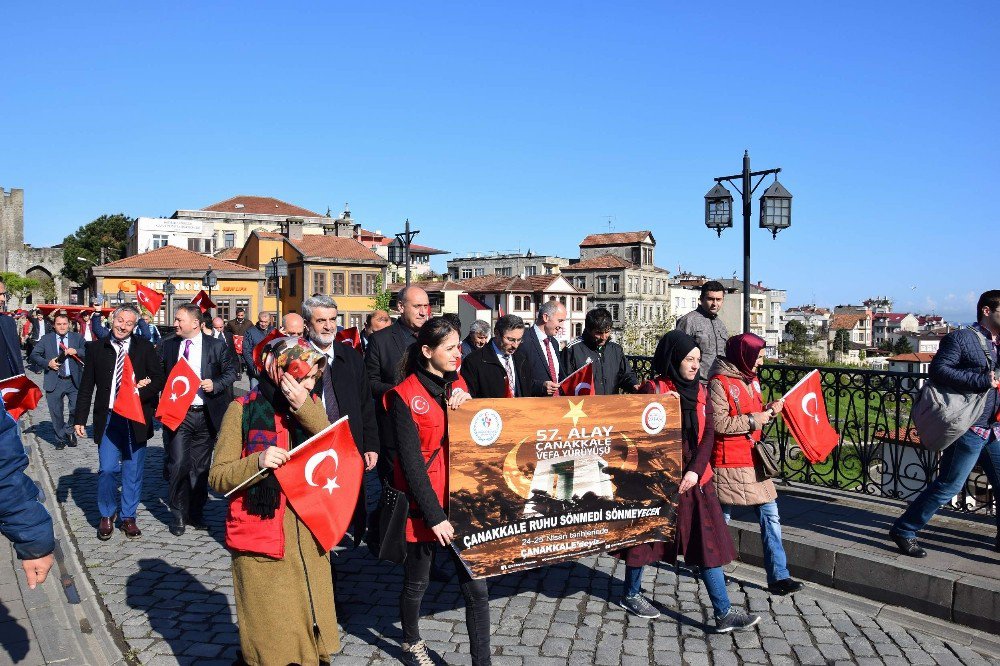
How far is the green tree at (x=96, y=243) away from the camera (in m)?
82.6

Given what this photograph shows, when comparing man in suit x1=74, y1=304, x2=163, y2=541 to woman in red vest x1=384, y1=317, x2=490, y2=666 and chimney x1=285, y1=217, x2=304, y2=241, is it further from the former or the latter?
chimney x1=285, y1=217, x2=304, y2=241

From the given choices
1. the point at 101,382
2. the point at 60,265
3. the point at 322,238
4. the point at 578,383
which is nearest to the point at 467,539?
the point at 578,383

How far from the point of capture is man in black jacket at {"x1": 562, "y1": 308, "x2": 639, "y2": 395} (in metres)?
6.84

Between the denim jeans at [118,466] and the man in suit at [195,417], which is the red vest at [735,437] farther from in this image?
the denim jeans at [118,466]

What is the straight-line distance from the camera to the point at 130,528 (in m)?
7.18

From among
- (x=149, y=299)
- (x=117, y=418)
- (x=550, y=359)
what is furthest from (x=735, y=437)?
(x=149, y=299)

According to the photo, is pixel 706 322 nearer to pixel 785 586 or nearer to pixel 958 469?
pixel 958 469

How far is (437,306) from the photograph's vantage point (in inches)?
2972

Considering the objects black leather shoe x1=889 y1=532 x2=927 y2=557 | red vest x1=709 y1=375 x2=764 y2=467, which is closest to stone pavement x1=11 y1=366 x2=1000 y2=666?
black leather shoe x1=889 y1=532 x2=927 y2=557

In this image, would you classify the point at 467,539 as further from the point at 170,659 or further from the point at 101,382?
the point at 101,382

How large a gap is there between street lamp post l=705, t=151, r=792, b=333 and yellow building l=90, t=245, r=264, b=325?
4507 centimetres

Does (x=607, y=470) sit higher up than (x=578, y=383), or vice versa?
(x=578, y=383)

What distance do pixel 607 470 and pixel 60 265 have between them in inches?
3887

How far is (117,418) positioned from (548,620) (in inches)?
183
